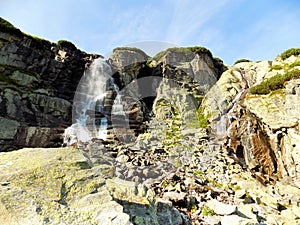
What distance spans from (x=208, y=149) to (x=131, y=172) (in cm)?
860

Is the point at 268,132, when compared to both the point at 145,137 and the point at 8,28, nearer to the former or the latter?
the point at 145,137

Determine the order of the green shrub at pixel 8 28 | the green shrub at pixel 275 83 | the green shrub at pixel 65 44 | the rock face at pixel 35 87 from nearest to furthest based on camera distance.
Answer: the green shrub at pixel 275 83
the rock face at pixel 35 87
the green shrub at pixel 8 28
the green shrub at pixel 65 44

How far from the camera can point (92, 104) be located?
3319cm

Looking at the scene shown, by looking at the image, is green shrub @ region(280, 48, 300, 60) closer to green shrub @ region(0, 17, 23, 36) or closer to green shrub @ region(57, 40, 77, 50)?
green shrub @ region(57, 40, 77, 50)

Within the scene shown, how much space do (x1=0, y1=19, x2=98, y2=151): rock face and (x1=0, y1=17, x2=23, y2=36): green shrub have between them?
13 cm

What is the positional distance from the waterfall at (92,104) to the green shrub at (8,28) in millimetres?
10131

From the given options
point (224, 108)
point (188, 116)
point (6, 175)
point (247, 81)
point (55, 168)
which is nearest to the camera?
point (6, 175)

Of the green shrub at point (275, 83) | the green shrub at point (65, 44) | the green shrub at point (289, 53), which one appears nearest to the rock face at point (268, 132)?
the green shrub at point (275, 83)

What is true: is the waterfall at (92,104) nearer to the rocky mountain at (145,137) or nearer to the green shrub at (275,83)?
the rocky mountain at (145,137)

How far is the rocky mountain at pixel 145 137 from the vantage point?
20.9 ft

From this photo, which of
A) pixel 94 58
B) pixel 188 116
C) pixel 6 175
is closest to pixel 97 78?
pixel 94 58

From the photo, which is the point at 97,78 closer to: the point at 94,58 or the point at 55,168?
the point at 94,58

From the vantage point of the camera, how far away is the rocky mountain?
6.36m

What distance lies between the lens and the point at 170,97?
35.1 metres
